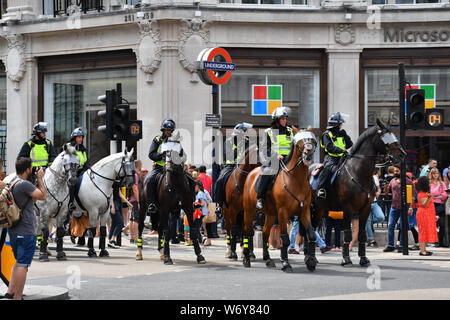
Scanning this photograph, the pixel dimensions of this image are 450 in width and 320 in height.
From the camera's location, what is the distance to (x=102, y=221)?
16312 mm

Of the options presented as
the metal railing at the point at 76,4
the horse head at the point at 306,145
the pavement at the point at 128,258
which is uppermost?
the metal railing at the point at 76,4

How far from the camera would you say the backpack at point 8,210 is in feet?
31.1

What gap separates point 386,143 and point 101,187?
5.63 meters

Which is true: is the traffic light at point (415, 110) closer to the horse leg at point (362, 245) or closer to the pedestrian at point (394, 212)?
the pedestrian at point (394, 212)

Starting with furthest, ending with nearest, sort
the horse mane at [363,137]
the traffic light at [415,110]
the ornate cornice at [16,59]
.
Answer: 1. the ornate cornice at [16,59]
2. the traffic light at [415,110]
3. the horse mane at [363,137]

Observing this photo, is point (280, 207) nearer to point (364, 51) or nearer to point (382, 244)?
point (382, 244)

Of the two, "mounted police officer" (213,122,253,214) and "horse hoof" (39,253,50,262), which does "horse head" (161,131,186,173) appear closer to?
"mounted police officer" (213,122,253,214)

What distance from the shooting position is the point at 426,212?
17.4m

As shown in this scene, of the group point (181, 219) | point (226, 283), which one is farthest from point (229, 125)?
point (226, 283)

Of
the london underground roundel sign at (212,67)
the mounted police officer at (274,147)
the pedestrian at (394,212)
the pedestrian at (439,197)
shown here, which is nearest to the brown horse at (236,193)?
the mounted police officer at (274,147)

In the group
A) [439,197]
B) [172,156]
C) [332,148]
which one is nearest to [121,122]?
[172,156]

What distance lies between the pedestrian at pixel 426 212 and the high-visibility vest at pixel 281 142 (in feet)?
15.1

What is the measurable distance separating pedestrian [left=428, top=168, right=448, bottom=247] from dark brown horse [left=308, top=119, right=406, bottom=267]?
436 centimetres

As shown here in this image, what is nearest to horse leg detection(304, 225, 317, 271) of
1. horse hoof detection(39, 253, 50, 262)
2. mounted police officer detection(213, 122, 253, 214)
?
mounted police officer detection(213, 122, 253, 214)
